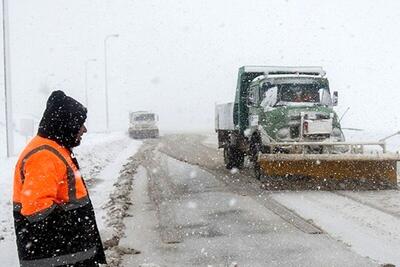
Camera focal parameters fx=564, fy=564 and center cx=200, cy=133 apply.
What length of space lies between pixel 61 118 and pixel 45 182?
1.26 feet

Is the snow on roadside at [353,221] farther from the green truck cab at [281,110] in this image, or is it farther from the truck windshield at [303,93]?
the truck windshield at [303,93]

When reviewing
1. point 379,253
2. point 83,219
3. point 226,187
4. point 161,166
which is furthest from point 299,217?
point 161,166

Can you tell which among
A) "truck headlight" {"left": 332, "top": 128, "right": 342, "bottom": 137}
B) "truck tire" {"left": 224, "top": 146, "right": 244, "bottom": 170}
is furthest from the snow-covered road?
"truck tire" {"left": 224, "top": 146, "right": 244, "bottom": 170}

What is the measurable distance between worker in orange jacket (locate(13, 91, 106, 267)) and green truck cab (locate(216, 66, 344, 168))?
8628 mm

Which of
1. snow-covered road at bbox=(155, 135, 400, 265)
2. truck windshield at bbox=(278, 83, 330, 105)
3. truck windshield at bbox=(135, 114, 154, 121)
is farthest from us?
truck windshield at bbox=(135, 114, 154, 121)

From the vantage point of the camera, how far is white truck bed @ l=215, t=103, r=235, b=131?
592 inches

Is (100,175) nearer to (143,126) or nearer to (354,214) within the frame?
(354,214)

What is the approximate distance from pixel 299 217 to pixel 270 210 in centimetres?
76

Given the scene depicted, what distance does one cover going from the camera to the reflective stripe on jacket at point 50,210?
2869 millimetres

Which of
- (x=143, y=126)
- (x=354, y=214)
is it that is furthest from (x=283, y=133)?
(x=143, y=126)

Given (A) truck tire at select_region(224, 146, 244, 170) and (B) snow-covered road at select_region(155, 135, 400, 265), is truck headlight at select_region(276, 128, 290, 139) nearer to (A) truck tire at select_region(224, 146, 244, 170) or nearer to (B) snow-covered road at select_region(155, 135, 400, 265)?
(B) snow-covered road at select_region(155, 135, 400, 265)

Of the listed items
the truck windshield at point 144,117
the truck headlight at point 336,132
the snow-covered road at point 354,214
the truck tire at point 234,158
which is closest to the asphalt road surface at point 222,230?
the snow-covered road at point 354,214

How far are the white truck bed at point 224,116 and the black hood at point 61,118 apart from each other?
38.4ft

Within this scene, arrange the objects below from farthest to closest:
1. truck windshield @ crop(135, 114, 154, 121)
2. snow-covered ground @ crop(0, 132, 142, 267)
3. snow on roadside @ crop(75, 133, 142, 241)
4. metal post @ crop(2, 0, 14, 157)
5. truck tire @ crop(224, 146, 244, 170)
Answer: truck windshield @ crop(135, 114, 154, 121) < metal post @ crop(2, 0, 14, 157) < truck tire @ crop(224, 146, 244, 170) < snow on roadside @ crop(75, 133, 142, 241) < snow-covered ground @ crop(0, 132, 142, 267)
